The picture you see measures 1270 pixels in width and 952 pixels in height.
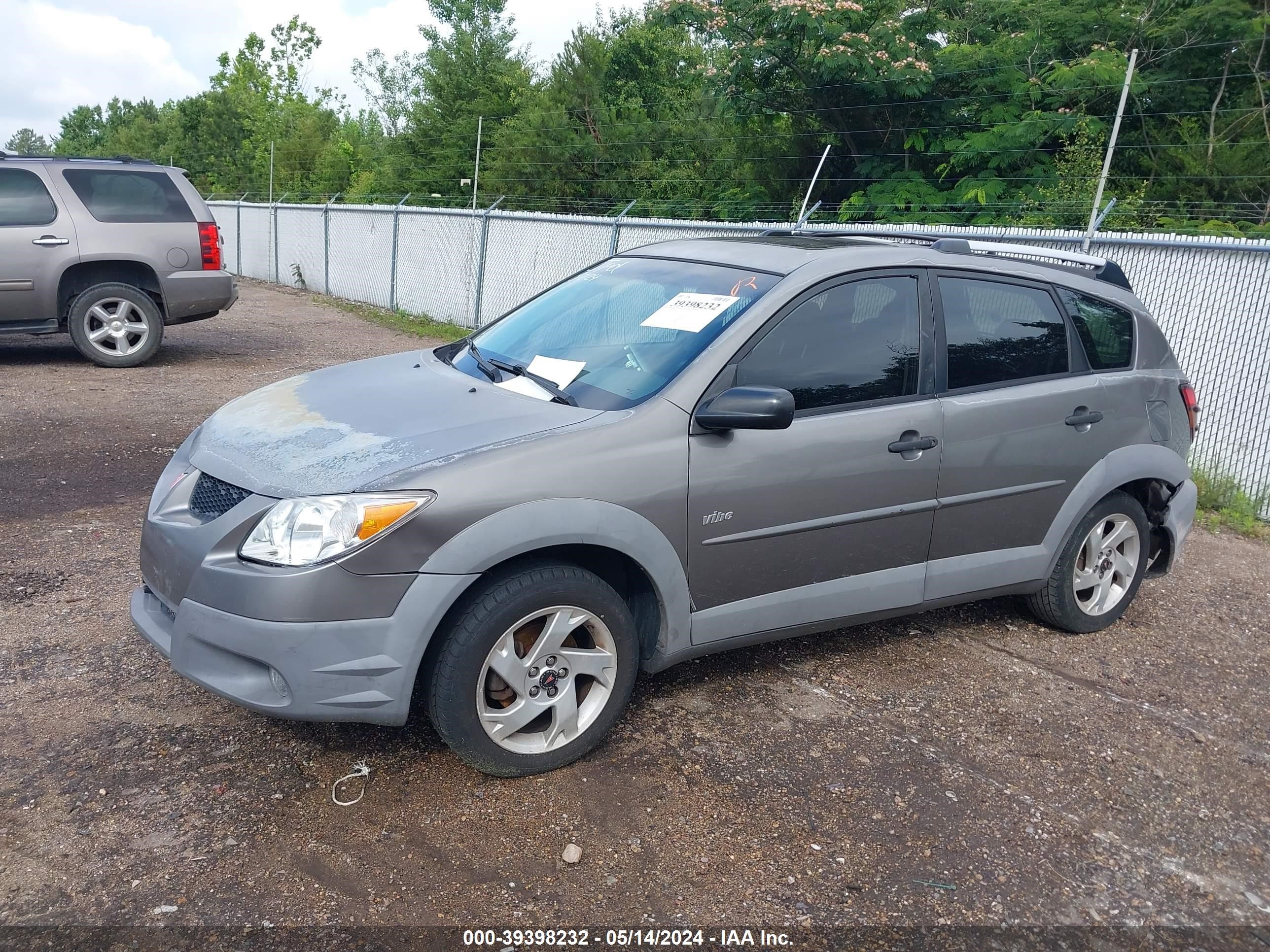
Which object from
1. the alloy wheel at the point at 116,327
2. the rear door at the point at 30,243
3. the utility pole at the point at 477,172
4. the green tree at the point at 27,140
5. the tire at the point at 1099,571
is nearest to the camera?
the tire at the point at 1099,571

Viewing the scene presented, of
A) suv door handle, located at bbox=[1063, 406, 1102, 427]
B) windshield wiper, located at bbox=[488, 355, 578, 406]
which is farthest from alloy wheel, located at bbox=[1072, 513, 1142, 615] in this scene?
windshield wiper, located at bbox=[488, 355, 578, 406]

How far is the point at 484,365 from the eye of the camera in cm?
425

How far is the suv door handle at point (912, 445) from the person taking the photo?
4012 mm

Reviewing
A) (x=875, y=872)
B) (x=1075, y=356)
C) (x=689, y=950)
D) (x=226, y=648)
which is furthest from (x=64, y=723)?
(x=1075, y=356)

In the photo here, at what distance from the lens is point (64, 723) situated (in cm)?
366

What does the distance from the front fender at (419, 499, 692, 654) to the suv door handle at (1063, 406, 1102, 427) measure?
6.46ft

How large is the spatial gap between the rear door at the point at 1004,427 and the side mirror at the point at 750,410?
95cm

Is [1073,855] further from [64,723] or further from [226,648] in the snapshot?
[64,723]

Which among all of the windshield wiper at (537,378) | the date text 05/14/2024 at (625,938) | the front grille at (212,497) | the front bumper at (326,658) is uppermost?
the windshield wiper at (537,378)

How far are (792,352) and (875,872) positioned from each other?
1.78m

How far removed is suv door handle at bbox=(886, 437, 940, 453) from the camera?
401 cm

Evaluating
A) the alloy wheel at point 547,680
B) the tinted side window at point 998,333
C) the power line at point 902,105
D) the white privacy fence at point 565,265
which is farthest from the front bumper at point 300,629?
the power line at point 902,105

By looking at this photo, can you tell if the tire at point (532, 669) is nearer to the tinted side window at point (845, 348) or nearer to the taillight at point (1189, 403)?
the tinted side window at point (845, 348)

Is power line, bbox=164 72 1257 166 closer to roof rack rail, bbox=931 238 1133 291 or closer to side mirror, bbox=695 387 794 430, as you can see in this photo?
roof rack rail, bbox=931 238 1133 291
